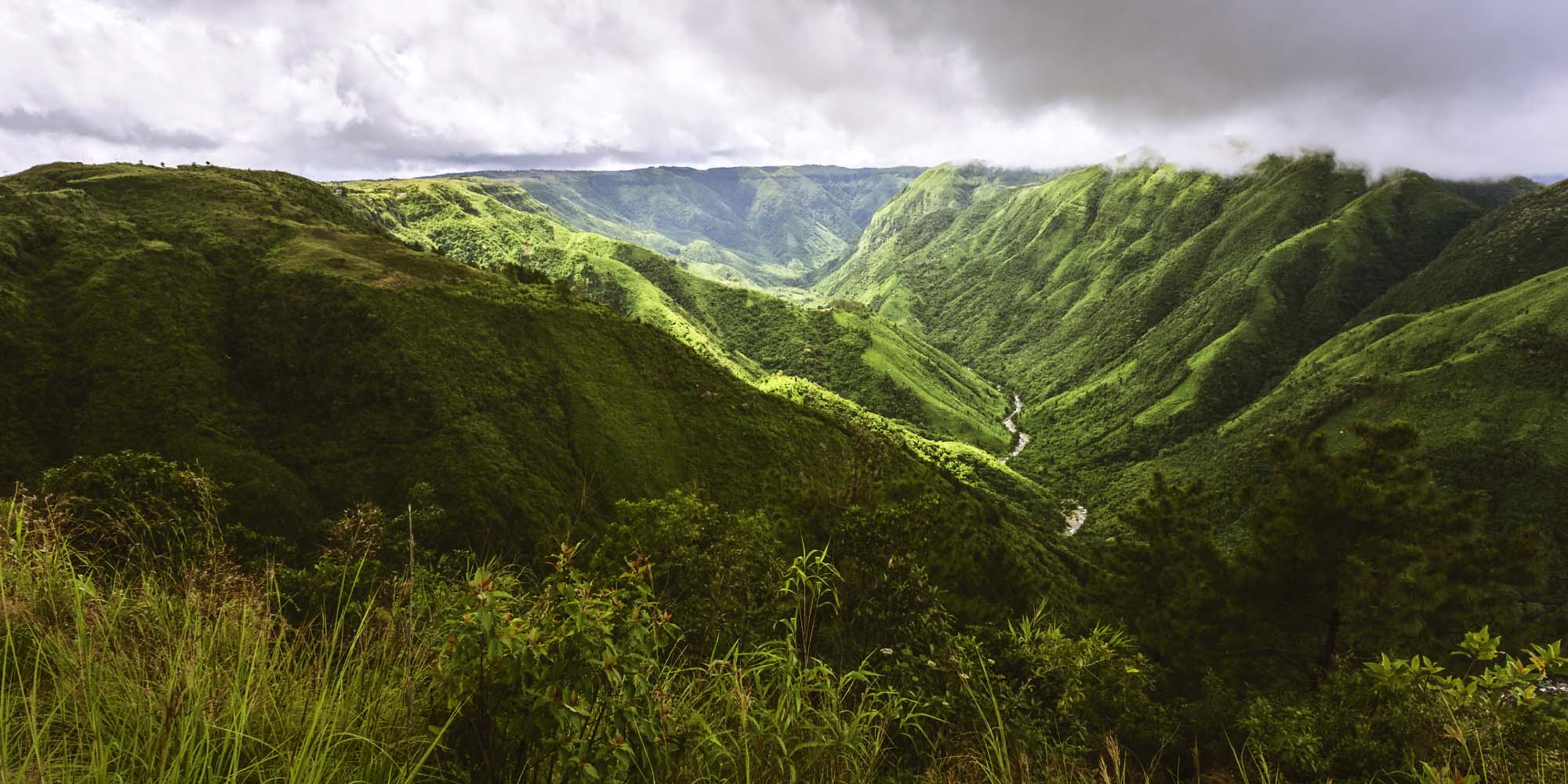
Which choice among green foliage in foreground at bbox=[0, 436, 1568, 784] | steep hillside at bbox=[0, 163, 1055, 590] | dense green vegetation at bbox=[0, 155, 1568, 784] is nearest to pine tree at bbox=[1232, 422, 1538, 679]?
dense green vegetation at bbox=[0, 155, 1568, 784]

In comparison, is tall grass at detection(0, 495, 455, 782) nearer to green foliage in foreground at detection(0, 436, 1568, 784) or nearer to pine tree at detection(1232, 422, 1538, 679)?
green foliage in foreground at detection(0, 436, 1568, 784)

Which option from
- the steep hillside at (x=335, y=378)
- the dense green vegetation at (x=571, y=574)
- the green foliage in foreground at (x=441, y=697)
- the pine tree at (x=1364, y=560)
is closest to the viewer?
the green foliage in foreground at (x=441, y=697)

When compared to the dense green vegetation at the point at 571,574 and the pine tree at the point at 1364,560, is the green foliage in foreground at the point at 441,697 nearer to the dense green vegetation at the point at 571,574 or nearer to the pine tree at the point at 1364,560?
the dense green vegetation at the point at 571,574

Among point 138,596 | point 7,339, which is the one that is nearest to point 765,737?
point 138,596

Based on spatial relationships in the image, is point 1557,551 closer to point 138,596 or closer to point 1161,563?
point 1161,563

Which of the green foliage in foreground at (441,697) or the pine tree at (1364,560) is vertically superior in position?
the green foliage in foreground at (441,697)

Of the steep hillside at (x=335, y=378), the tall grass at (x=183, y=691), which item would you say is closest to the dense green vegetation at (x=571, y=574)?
the tall grass at (x=183, y=691)
